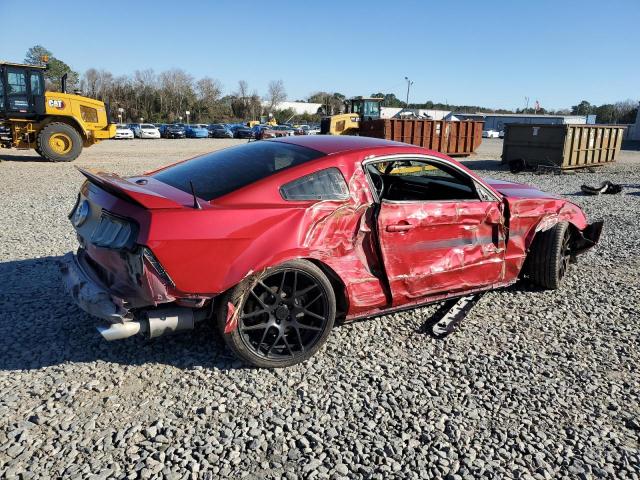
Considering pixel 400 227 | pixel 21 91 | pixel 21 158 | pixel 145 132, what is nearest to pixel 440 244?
pixel 400 227

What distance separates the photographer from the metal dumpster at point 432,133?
64.9ft

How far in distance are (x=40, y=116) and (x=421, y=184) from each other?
51.7 feet

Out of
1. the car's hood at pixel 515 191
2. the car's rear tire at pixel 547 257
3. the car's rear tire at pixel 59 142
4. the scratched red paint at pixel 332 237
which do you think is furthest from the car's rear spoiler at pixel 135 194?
the car's rear tire at pixel 59 142

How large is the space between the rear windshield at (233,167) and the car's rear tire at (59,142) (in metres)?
14.6

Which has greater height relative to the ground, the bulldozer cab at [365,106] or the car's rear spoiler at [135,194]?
the bulldozer cab at [365,106]

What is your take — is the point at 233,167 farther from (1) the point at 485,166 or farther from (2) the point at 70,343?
(1) the point at 485,166

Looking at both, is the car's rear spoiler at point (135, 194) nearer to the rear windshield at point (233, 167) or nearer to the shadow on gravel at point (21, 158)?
the rear windshield at point (233, 167)

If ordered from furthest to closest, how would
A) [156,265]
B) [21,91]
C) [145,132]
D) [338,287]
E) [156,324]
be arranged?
[145,132]
[21,91]
[338,287]
[156,324]
[156,265]

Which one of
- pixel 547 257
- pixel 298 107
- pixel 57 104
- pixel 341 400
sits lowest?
pixel 341 400

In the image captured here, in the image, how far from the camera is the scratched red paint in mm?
2839

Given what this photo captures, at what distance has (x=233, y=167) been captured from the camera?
3553 mm

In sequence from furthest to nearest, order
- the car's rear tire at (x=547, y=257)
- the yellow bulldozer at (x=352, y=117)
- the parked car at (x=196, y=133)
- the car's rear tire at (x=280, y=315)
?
the parked car at (x=196, y=133) < the yellow bulldozer at (x=352, y=117) < the car's rear tire at (x=547, y=257) < the car's rear tire at (x=280, y=315)

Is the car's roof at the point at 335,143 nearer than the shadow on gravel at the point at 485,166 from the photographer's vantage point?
Yes

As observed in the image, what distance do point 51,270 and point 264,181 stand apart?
2.96 meters
